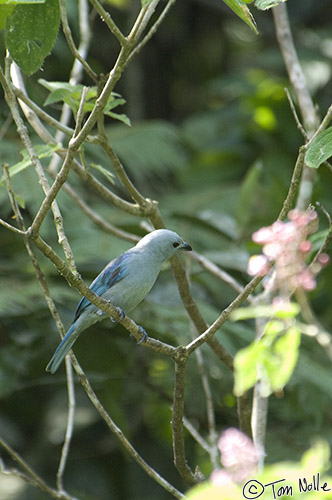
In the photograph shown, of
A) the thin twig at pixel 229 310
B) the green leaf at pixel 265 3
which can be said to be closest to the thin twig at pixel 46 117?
the green leaf at pixel 265 3

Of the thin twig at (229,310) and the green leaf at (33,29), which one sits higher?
the green leaf at (33,29)

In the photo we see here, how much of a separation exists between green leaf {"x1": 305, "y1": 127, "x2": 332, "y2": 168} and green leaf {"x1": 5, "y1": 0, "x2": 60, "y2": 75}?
3.00ft

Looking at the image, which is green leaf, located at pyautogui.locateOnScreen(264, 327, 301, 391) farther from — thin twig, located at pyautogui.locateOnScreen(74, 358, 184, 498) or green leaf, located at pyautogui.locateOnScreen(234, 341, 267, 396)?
thin twig, located at pyautogui.locateOnScreen(74, 358, 184, 498)

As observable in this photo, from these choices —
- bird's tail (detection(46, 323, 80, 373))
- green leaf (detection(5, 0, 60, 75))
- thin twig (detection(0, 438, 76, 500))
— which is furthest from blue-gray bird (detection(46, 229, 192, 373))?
green leaf (detection(5, 0, 60, 75))

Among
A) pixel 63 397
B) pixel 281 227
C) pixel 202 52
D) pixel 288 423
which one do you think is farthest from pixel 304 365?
pixel 202 52

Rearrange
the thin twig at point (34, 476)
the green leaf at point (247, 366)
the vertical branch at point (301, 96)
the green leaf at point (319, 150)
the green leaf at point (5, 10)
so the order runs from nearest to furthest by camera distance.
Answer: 1. the green leaf at point (247, 366)
2. the green leaf at point (319, 150)
3. the green leaf at point (5, 10)
4. the thin twig at point (34, 476)
5. the vertical branch at point (301, 96)

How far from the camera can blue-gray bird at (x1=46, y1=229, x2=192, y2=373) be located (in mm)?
3109

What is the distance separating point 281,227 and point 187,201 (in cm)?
396

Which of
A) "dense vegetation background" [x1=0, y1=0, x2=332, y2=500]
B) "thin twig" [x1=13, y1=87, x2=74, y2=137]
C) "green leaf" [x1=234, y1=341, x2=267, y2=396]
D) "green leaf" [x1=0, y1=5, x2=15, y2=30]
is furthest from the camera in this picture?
"dense vegetation background" [x1=0, y1=0, x2=332, y2=500]

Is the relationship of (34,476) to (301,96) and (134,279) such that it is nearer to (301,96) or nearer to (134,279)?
(134,279)

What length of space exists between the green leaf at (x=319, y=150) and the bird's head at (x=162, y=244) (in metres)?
1.19

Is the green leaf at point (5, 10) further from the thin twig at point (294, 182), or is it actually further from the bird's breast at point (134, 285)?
the bird's breast at point (134, 285)

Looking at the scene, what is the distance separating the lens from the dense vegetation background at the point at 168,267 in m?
4.01

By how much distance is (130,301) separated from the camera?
10.3ft
